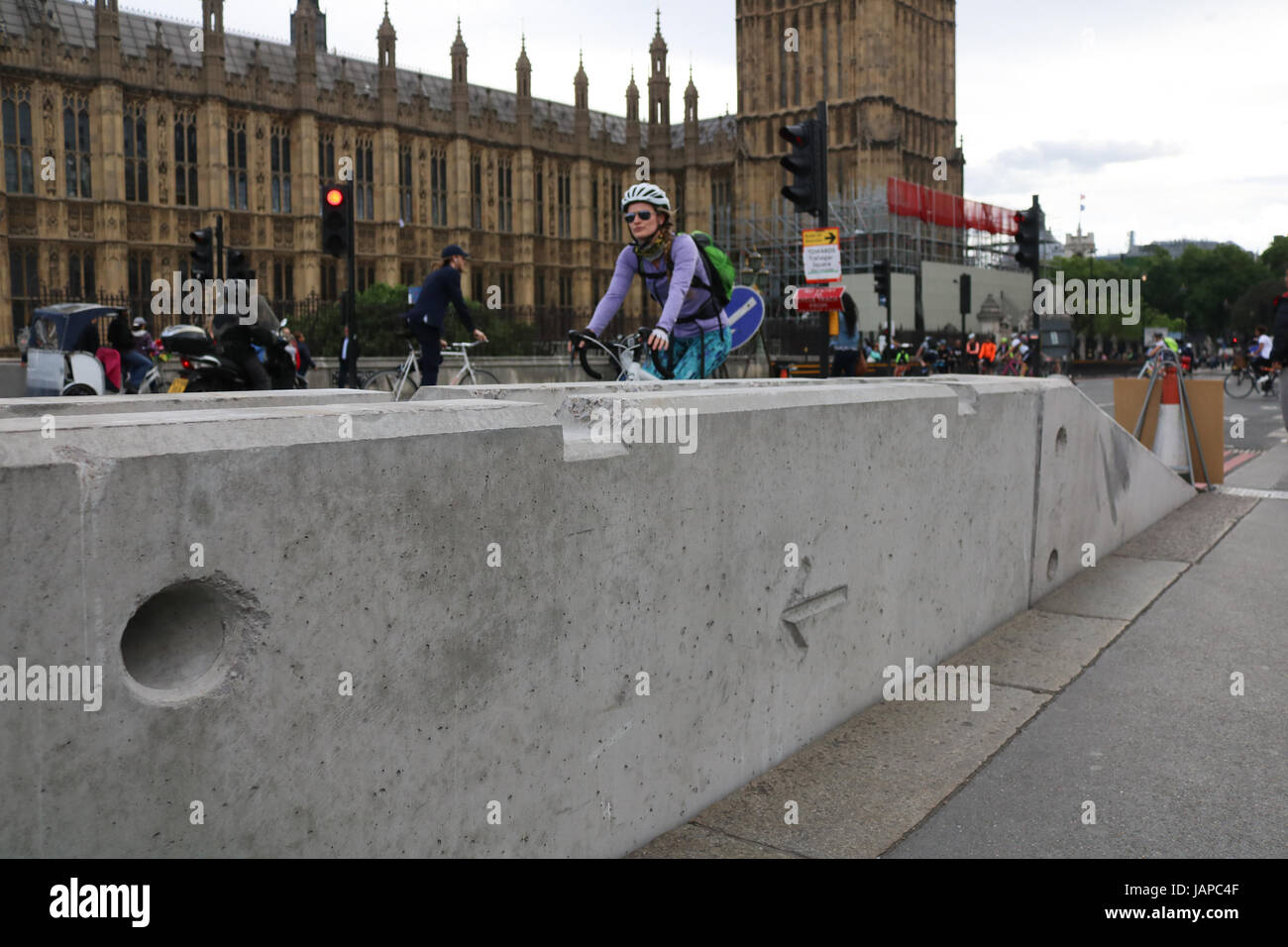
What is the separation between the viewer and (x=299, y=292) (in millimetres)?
49219

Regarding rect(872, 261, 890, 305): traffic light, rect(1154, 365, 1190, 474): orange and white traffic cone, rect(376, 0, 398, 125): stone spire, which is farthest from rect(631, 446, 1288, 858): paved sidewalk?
rect(376, 0, 398, 125): stone spire

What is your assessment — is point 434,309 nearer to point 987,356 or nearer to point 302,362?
point 302,362

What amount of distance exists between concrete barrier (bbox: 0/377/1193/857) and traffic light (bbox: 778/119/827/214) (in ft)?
27.7

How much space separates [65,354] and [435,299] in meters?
4.39

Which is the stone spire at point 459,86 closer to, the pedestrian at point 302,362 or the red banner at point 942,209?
the red banner at point 942,209

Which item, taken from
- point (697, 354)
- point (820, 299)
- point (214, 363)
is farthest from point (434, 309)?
point (697, 354)

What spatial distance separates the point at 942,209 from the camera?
218 feet

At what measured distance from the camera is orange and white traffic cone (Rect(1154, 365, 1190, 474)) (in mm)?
10625

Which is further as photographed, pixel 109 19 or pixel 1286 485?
pixel 109 19

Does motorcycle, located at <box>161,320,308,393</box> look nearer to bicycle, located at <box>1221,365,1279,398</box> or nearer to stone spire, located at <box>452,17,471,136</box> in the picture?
bicycle, located at <box>1221,365,1279,398</box>
